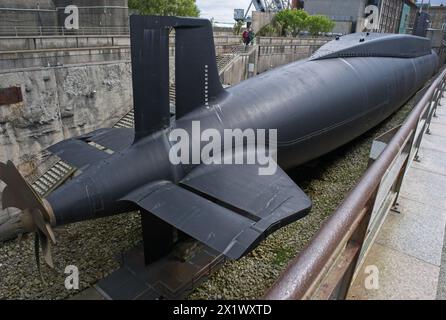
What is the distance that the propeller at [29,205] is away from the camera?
503 centimetres

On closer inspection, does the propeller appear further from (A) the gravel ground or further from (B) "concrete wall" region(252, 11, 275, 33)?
(B) "concrete wall" region(252, 11, 275, 33)

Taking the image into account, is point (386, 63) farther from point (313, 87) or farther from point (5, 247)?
point (5, 247)

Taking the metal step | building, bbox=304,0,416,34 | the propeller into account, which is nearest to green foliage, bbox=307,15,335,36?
building, bbox=304,0,416,34

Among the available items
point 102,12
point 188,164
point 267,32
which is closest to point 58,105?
point 188,164

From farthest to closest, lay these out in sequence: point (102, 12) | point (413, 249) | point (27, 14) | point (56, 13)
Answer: point (56, 13) < point (102, 12) < point (27, 14) < point (413, 249)

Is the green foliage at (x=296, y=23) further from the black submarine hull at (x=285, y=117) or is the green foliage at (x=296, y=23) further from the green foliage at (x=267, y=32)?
the black submarine hull at (x=285, y=117)

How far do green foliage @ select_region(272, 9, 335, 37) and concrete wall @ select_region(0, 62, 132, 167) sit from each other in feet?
173

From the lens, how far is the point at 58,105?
14562 mm

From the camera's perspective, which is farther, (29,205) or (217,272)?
(217,272)

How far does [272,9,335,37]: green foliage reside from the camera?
215 ft

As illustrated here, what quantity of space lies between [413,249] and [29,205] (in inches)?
217

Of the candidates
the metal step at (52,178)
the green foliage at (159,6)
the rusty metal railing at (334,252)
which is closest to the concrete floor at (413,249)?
the rusty metal railing at (334,252)

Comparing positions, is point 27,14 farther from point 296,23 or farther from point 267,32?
point 296,23
